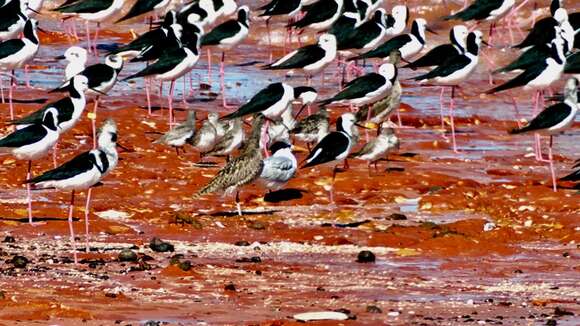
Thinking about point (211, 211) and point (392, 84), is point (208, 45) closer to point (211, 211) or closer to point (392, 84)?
point (392, 84)

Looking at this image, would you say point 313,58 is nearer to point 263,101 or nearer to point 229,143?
point 263,101

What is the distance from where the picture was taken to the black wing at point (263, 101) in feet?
66.6

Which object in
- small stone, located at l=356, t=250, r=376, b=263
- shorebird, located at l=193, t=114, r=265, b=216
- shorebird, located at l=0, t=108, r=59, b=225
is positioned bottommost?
shorebird, located at l=193, t=114, r=265, b=216

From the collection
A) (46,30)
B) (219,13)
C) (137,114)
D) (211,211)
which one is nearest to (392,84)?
(137,114)

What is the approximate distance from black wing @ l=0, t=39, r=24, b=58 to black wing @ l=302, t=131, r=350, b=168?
6.83m

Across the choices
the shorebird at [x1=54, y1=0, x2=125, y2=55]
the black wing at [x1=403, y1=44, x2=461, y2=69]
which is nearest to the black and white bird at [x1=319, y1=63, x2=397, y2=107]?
the black wing at [x1=403, y1=44, x2=461, y2=69]

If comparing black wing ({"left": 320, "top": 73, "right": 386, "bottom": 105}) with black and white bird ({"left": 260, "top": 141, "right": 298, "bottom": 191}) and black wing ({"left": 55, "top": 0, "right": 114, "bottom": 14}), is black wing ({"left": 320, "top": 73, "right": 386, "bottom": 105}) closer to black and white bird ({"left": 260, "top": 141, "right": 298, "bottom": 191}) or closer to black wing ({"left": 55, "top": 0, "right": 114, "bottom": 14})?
black and white bird ({"left": 260, "top": 141, "right": 298, "bottom": 191})

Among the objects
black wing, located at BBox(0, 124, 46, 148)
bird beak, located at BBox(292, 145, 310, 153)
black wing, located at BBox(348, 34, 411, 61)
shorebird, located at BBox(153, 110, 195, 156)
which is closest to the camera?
black wing, located at BBox(0, 124, 46, 148)

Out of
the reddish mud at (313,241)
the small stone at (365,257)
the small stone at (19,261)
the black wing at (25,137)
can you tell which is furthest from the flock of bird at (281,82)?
the small stone at (365,257)

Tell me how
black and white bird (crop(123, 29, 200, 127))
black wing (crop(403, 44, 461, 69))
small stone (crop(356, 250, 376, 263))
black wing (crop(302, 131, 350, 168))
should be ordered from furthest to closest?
black wing (crop(403, 44, 461, 69))
black and white bird (crop(123, 29, 200, 127))
black wing (crop(302, 131, 350, 168))
small stone (crop(356, 250, 376, 263))

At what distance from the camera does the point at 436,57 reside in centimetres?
2469

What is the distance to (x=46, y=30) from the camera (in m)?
34.6

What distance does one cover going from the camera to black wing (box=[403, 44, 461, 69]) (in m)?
24.4

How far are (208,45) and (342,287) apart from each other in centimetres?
1390
